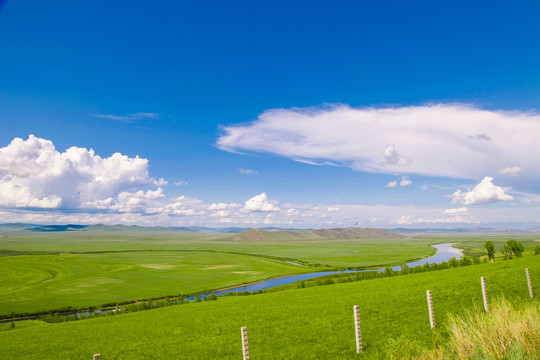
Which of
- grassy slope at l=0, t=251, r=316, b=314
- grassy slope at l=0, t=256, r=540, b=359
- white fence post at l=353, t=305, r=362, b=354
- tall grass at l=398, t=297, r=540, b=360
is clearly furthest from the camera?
grassy slope at l=0, t=251, r=316, b=314

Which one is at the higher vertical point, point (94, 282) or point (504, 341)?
point (504, 341)

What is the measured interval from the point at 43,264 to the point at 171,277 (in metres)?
74.4

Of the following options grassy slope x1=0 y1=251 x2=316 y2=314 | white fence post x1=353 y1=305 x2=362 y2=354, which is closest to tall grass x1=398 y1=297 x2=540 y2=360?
white fence post x1=353 y1=305 x2=362 y2=354

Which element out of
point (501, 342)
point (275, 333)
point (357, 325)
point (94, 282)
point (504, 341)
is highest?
point (501, 342)

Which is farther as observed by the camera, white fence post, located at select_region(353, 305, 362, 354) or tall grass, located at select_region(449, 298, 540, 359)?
white fence post, located at select_region(353, 305, 362, 354)

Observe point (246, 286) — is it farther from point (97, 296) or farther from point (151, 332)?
point (151, 332)

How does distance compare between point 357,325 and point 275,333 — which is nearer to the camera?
point 357,325

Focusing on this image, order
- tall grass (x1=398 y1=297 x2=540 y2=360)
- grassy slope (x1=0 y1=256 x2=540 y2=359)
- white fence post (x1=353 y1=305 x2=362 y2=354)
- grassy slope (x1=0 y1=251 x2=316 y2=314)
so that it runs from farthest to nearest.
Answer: grassy slope (x1=0 y1=251 x2=316 y2=314) → grassy slope (x1=0 y1=256 x2=540 y2=359) → white fence post (x1=353 y1=305 x2=362 y2=354) → tall grass (x1=398 y1=297 x2=540 y2=360)

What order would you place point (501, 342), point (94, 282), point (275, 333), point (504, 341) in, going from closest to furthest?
1. point (501, 342)
2. point (504, 341)
3. point (275, 333)
4. point (94, 282)

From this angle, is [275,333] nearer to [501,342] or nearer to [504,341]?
[504,341]

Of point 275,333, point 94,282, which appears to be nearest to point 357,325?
point 275,333

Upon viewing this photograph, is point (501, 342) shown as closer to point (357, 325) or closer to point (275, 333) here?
point (357, 325)

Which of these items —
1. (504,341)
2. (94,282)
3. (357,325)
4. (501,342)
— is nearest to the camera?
(501,342)

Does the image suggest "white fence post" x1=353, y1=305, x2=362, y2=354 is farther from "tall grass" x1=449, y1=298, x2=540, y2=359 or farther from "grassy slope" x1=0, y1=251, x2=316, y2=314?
"grassy slope" x1=0, y1=251, x2=316, y2=314
